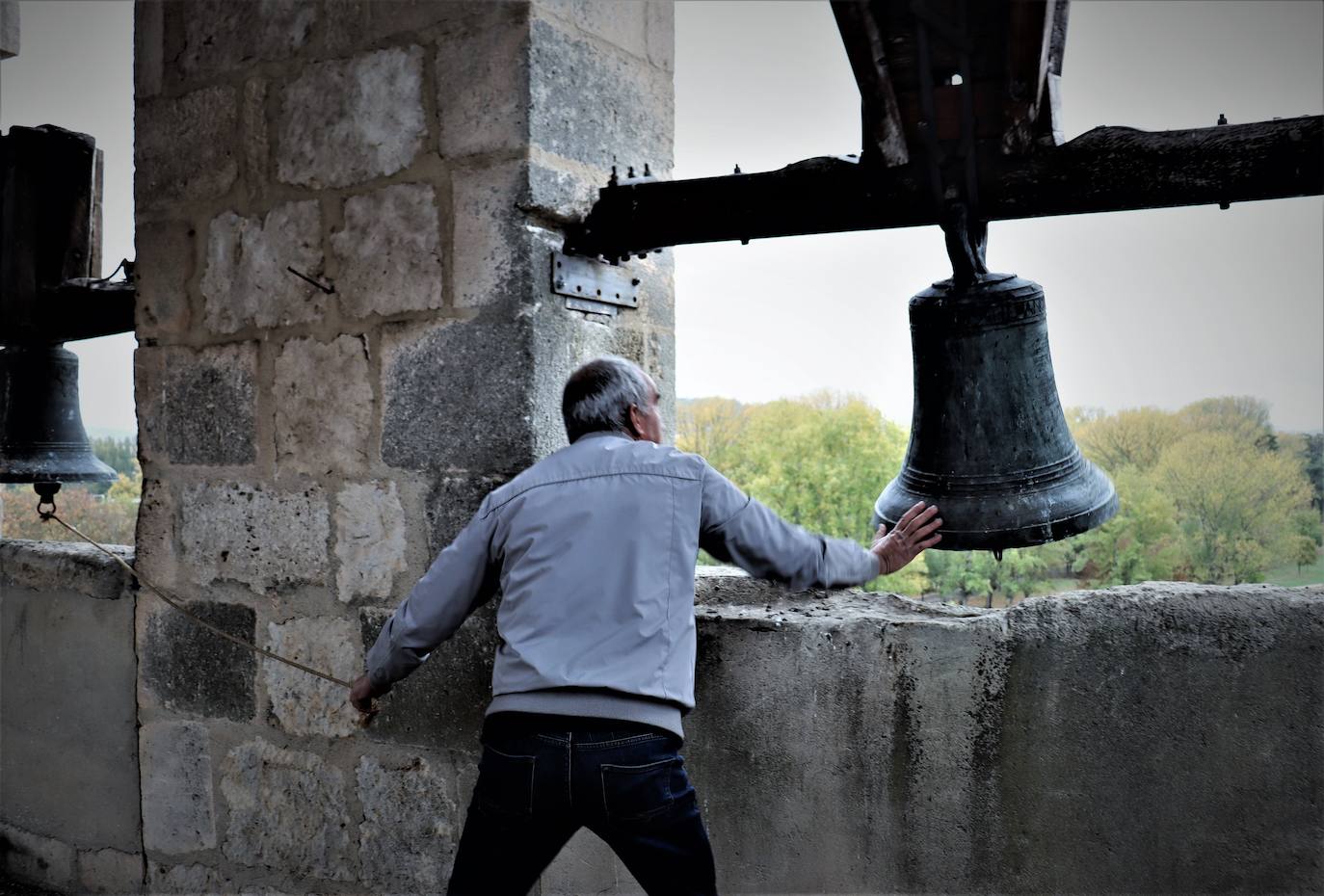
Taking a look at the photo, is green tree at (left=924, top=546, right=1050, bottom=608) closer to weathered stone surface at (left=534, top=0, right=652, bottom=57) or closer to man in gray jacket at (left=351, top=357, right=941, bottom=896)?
man in gray jacket at (left=351, top=357, right=941, bottom=896)

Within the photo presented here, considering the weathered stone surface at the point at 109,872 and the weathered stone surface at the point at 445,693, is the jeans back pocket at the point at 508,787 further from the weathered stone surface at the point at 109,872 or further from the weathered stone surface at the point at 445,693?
the weathered stone surface at the point at 109,872

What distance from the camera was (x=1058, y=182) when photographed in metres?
1.62

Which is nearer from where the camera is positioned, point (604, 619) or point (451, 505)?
point (604, 619)

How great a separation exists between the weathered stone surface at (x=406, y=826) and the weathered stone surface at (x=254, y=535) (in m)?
0.49

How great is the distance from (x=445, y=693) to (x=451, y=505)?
42 cm

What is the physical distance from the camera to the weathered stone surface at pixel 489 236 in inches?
85.2

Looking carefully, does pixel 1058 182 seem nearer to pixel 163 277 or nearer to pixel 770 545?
pixel 770 545

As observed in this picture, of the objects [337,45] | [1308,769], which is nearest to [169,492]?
[337,45]

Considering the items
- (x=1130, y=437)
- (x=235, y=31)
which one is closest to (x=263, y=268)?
(x=235, y=31)

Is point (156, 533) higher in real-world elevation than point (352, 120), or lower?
lower

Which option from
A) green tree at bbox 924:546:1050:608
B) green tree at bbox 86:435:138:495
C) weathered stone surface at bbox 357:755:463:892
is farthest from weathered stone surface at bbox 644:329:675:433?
green tree at bbox 86:435:138:495

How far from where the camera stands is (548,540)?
1729mm

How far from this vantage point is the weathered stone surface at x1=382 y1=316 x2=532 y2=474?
2.17 metres

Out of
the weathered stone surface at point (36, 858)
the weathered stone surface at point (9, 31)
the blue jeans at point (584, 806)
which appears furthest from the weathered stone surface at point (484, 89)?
the weathered stone surface at point (36, 858)
